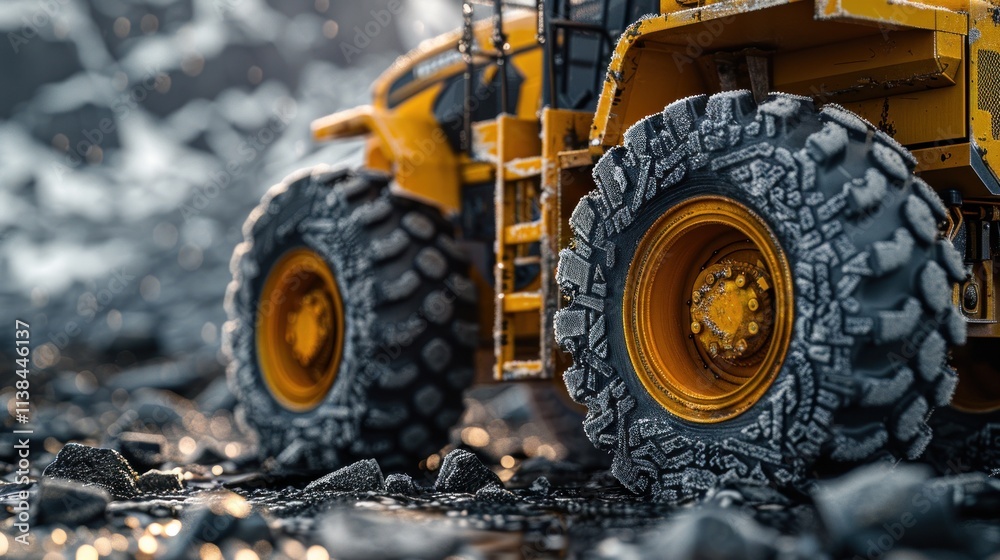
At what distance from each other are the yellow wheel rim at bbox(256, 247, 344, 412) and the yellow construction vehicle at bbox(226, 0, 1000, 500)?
3cm

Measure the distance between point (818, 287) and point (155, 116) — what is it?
22.4 metres

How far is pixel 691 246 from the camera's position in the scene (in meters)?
4.78

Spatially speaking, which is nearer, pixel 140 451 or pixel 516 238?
pixel 516 238

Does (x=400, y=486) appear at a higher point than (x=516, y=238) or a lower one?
lower

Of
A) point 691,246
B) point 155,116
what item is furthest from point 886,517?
point 155,116

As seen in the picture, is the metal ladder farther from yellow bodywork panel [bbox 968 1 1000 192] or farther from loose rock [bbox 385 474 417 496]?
yellow bodywork panel [bbox 968 1 1000 192]

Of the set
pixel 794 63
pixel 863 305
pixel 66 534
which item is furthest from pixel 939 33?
pixel 66 534

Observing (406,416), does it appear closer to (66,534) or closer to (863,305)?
(66,534)

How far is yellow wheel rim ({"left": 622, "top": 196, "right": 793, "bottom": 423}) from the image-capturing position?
438 cm

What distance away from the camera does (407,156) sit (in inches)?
275

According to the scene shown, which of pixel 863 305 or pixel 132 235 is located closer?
pixel 863 305

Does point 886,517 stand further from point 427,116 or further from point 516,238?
point 427,116

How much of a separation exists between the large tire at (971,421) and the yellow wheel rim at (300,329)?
3.02 metres

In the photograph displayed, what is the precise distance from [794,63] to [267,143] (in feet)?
65.9
